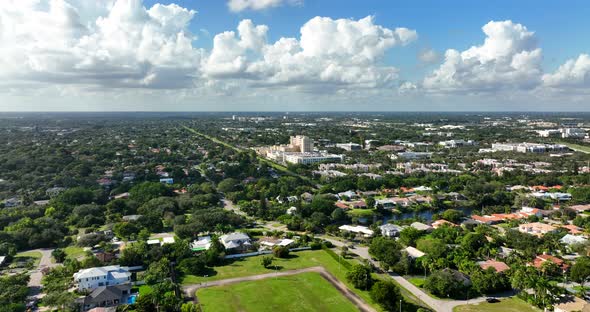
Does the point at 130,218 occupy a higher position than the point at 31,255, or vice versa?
the point at 130,218

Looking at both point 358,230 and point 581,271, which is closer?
point 581,271

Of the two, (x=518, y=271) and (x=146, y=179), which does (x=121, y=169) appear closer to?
(x=146, y=179)

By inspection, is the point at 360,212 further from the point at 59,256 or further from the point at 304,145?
the point at 304,145

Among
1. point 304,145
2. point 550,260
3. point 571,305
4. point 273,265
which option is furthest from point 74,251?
point 304,145

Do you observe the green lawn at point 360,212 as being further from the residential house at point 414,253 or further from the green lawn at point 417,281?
the green lawn at point 417,281

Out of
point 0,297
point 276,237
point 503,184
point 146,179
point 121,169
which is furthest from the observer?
point 121,169

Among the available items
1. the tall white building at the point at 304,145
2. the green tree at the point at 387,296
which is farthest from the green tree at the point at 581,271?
the tall white building at the point at 304,145

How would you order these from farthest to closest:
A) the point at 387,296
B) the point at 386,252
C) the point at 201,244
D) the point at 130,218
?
1. the point at 130,218
2. the point at 201,244
3. the point at 386,252
4. the point at 387,296

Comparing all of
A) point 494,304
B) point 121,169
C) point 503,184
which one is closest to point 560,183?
point 503,184
